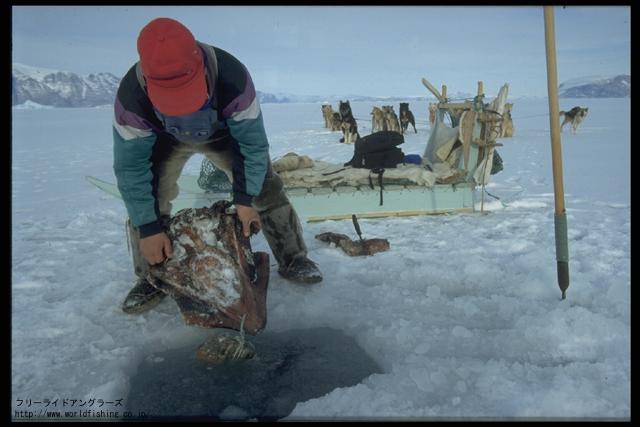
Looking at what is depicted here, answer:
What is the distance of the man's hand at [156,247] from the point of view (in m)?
2.43

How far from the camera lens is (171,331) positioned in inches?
98.5

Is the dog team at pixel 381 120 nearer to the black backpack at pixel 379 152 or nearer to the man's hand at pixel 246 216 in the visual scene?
the black backpack at pixel 379 152

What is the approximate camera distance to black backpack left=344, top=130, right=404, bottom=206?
5012 millimetres

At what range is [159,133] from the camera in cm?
243

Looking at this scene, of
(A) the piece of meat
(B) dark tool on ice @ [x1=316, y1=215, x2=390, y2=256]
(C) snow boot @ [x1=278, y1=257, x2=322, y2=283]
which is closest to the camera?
(A) the piece of meat

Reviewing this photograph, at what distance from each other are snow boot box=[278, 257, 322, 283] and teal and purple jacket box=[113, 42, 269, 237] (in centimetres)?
72

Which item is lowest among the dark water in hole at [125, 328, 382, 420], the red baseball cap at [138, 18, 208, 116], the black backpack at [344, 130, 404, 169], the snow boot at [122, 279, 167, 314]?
the dark water in hole at [125, 328, 382, 420]

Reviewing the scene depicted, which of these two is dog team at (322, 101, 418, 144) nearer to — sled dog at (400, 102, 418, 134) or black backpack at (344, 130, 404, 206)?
sled dog at (400, 102, 418, 134)

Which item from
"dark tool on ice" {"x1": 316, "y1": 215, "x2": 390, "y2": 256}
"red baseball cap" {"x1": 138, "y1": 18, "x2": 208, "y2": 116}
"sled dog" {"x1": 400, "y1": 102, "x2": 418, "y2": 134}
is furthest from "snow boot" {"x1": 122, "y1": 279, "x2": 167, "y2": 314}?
"sled dog" {"x1": 400, "y1": 102, "x2": 418, "y2": 134}

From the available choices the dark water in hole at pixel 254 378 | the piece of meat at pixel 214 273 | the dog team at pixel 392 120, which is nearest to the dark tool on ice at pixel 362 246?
the piece of meat at pixel 214 273

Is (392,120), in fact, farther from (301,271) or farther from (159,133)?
(159,133)
